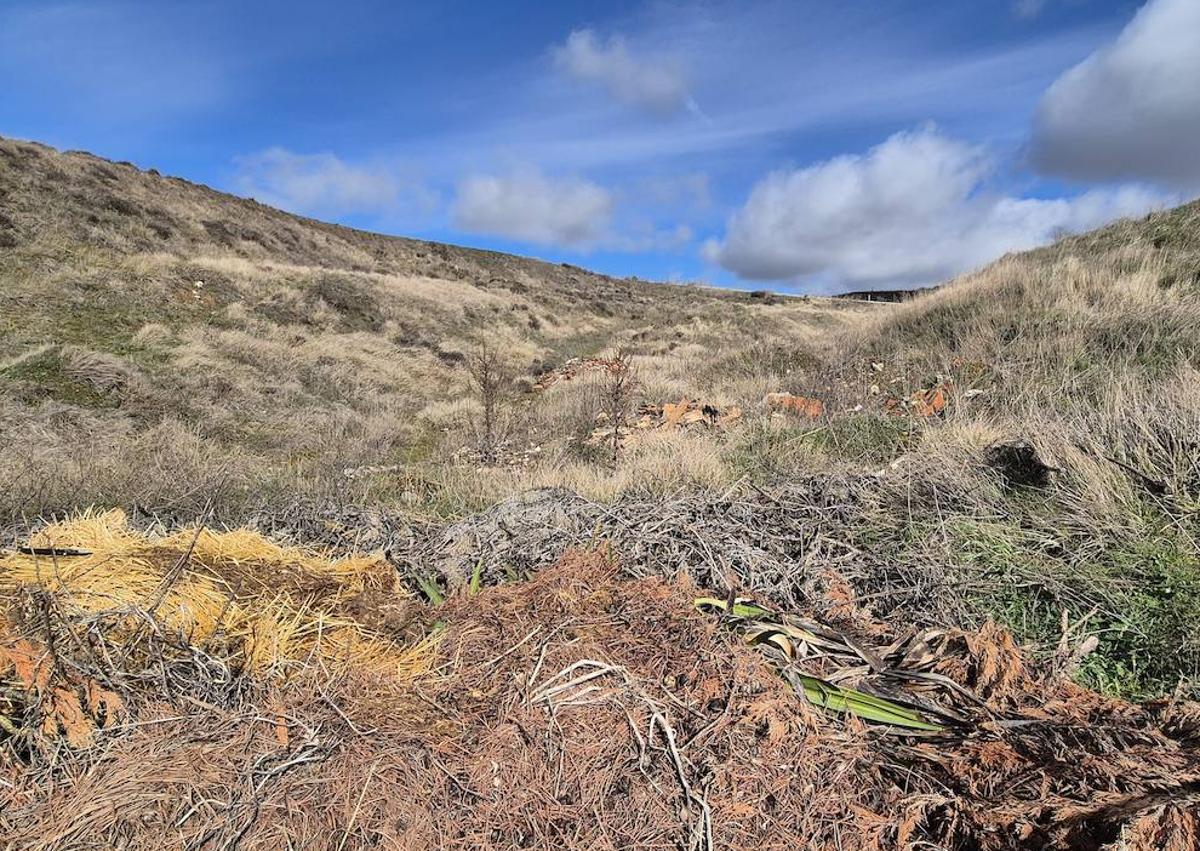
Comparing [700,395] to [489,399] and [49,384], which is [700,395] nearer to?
[489,399]

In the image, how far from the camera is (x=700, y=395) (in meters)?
10.9

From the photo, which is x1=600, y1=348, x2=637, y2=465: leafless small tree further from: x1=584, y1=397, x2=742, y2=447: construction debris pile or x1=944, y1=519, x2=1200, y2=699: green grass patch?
x1=944, y1=519, x2=1200, y2=699: green grass patch

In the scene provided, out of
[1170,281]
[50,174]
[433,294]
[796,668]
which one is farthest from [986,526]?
[50,174]

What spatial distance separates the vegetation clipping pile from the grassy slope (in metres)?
0.78

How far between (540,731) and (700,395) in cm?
923

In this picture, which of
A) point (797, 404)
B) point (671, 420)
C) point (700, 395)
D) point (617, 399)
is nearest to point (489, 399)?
point (617, 399)

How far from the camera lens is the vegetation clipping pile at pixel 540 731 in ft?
5.51

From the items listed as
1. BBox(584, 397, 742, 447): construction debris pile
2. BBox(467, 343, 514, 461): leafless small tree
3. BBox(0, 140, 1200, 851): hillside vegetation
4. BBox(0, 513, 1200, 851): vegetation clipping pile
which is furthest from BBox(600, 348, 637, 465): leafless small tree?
BBox(0, 513, 1200, 851): vegetation clipping pile

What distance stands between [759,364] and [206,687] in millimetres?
11274

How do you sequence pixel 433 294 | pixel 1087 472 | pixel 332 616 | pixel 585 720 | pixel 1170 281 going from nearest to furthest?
pixel 585 720, pixel 332 616, pixel 1087 472, pixel 1170 281, pixel 433 294

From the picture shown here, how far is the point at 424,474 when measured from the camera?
6.60 metres

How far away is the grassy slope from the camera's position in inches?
117

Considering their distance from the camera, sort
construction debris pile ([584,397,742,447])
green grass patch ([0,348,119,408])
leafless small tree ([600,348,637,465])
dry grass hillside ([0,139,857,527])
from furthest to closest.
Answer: green grass patch ([0,348,119,408]) < construction debris pile ([584,397,742,447]) < leafless small tree ([600,348,637,465]) < dry grass hillside ([0,139,857,527])

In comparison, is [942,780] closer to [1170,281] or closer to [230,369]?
[1170,281]
